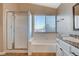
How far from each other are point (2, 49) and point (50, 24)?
2.41 feet

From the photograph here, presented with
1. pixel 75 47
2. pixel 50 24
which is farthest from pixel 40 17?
pixel 75 47

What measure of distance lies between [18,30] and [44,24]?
0.41m

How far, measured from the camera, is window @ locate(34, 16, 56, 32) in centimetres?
171

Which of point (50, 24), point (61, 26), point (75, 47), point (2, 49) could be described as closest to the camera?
point (75, 47)

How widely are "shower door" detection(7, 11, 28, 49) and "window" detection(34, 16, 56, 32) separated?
0.16m

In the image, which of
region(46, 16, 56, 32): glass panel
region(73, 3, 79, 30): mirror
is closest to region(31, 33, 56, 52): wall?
region(46, 16, 56, 32): glass panel

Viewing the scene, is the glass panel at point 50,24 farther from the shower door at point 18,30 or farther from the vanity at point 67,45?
the shower door at point 18,30

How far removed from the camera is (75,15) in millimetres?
1518

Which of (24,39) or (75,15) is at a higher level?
(75,15)

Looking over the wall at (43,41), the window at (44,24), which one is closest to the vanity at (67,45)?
the wall at (43,41)

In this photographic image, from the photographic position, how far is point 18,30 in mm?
1837

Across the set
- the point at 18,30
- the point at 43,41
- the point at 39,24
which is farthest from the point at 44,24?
the point at 18,30

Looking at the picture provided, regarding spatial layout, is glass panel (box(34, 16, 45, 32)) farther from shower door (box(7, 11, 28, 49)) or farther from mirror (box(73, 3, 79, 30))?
mirror (box(73, 3, 79, 30))

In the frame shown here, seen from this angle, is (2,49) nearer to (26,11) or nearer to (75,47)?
(26,11)
